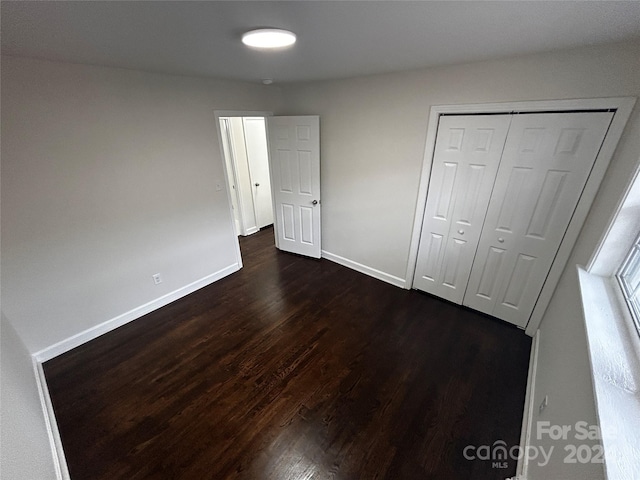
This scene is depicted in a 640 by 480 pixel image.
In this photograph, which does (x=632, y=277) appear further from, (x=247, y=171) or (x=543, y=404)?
(x=247, y=171)

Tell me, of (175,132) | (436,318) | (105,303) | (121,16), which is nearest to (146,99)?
(175,132)

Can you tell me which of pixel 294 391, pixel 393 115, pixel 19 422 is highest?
pixel 393 115

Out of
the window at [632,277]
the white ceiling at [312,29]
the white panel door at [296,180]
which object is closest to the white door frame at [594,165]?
→ the white ceiling at [312,29]

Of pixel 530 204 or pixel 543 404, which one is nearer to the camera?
pixel 543 404

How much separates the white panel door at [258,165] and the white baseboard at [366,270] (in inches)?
68.7

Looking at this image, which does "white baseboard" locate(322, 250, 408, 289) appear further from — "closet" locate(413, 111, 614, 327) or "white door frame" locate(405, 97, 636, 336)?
"white door frame" locate(405, 97, 636, 336)

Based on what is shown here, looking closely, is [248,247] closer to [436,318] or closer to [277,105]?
[277,105]

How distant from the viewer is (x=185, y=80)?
101 inches

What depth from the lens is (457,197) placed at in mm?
2533

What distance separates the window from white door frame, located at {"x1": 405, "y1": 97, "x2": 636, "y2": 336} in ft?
1.82

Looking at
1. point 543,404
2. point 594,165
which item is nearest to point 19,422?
point 543,404

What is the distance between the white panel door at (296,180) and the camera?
3314mm

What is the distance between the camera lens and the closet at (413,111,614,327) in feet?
6.44

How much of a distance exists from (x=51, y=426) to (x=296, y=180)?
311cm
